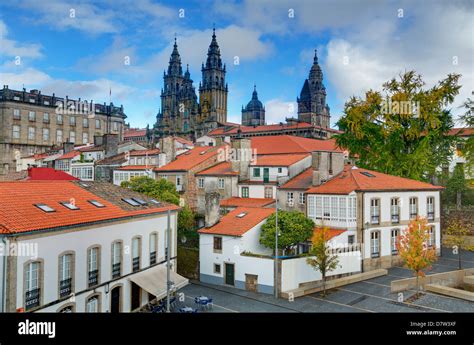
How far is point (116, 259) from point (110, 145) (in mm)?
30535

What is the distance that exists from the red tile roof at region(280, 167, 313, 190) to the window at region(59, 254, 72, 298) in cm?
2022

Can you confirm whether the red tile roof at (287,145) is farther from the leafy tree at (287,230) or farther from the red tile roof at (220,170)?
the leafy tree at (287,230)

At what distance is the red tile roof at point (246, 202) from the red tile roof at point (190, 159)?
18.8 ft

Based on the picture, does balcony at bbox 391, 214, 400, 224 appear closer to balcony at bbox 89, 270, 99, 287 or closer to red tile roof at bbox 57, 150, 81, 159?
balcony at bbox 89, 270, 99, 287

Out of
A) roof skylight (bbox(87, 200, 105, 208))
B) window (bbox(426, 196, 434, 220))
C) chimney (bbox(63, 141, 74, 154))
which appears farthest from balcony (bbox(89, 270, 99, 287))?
chimney (bbox(63, 141, 74, 154))

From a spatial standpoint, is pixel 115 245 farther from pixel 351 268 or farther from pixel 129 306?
pixel 351 268

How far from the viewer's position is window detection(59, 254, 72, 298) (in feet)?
41.2

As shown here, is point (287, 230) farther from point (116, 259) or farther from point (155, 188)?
point (155, 188)

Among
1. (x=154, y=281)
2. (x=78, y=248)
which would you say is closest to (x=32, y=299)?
(x=78, y=248)

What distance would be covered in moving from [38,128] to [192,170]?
3100cm

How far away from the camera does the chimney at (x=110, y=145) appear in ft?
143

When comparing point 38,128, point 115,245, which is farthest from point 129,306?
point 38,128

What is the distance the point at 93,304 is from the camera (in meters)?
14.6

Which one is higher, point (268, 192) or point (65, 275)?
point (268, 192)
